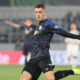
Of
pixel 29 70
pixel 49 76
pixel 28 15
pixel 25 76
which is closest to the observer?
pixel 49 76

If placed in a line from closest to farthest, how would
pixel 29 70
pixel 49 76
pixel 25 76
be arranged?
pixel 49 76 < pixel 25 76 < pixel 29 70

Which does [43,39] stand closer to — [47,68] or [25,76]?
[47,68]

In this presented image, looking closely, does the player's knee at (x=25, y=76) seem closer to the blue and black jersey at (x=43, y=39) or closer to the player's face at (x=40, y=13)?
the blue and black jersey at (x=43, y=39)

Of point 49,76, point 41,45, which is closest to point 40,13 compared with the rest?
point 41,45

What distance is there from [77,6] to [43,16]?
23.6 meters

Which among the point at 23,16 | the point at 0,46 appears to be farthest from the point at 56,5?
the point at 0,46

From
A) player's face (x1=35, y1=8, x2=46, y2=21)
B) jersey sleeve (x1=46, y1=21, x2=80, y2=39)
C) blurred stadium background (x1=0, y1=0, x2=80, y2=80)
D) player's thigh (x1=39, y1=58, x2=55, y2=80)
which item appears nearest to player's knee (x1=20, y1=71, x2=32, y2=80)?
player's thigh (x1=39, y1=58, x2=55, y2=80)

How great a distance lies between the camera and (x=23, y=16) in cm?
2975

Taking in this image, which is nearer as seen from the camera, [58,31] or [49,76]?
[49,76]

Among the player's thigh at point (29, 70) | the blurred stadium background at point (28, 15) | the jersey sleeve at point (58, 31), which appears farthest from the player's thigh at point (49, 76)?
the blurred stadium background at point (28, 15)

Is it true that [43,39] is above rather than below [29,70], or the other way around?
above

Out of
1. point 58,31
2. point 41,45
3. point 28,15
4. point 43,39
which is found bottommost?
point 28,15

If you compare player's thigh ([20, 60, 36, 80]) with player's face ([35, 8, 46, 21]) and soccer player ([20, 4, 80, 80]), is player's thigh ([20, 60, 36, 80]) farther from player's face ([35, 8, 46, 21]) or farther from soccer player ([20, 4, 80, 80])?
player's face ([35, 8, 46, 21])

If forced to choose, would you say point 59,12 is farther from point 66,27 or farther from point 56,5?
point 66,27
